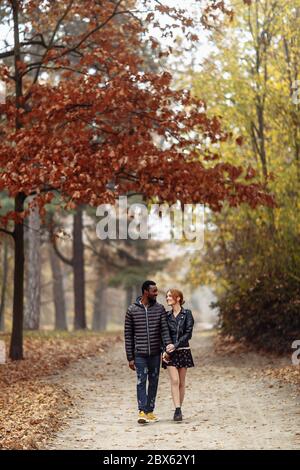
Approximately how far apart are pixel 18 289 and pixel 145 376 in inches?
288

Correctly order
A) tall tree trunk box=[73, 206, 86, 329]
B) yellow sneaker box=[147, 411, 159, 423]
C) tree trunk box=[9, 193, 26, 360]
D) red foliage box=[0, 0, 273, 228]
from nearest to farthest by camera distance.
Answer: yellow sneaker box=[147, 411, 159, 423]
red foliage box=[0, 0, 273, 228]
tree trunk box=[9, 193, 26, 360]
tall tree trunk box=[73, 206, 86, 329]

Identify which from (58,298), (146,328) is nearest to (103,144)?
(146,328)

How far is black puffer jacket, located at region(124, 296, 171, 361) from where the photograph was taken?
10.5 m

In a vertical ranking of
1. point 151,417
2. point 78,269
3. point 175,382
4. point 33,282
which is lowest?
point 151,417

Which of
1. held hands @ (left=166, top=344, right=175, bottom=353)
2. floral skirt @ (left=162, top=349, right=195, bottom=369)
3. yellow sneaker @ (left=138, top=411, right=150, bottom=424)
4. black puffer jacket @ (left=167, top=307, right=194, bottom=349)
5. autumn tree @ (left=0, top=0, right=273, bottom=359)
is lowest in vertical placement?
yellow sneaker @ (left=138, top=411, right=150, bottom=424)

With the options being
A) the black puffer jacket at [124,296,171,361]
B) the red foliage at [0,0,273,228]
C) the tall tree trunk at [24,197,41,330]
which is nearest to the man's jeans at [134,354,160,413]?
the black puffer jacket at [124,296,171,361]

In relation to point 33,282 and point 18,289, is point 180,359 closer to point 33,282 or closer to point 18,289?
point 18,289

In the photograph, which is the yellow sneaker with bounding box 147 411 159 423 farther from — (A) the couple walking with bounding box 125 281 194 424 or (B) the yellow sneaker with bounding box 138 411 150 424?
(B) the yellow sneaker with bounding box 138 411 150 424

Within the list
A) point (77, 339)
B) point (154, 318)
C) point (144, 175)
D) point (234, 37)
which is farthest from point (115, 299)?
point (154, 318)

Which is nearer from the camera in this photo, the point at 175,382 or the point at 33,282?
the point at 175,382

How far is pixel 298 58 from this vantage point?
17.7 meters

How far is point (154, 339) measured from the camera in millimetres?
10531

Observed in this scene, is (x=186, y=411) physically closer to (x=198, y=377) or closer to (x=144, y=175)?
(x=198, y=377)
